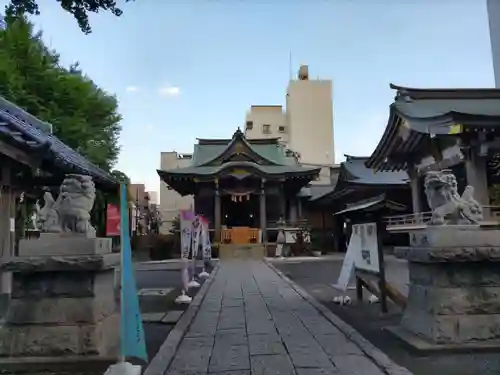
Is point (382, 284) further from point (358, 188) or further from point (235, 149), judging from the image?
point (235, 149)

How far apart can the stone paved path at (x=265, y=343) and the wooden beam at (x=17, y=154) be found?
13.0 ft

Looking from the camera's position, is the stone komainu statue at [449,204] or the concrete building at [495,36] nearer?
the stone komainu statue at [449,204]

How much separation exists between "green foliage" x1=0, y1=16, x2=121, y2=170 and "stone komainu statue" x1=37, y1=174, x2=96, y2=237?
36.3 ft

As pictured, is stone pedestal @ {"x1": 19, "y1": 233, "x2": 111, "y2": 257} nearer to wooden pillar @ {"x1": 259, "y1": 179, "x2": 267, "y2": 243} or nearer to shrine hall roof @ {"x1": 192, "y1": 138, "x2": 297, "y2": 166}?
wooden pillar @ {"x1": 259, "y1": 179, "x2": 267, "y2": 243}

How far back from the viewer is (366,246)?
320 inches

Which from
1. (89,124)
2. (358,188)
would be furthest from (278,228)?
(89,124)

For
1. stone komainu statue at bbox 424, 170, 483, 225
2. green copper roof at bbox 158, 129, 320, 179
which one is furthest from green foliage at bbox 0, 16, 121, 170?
stone komainu statue at bbox 424, 170, 483, 225

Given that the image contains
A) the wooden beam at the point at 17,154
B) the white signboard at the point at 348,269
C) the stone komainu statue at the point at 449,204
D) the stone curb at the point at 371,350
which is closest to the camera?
the stone curb at the point at 371,350

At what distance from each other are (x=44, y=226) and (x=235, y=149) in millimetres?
25095

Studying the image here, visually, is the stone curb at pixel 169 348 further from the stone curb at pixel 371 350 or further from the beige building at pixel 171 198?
the beige building at pixel 171 198

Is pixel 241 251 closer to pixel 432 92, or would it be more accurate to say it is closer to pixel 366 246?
pixel 432 92

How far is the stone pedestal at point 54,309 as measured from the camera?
4.76m

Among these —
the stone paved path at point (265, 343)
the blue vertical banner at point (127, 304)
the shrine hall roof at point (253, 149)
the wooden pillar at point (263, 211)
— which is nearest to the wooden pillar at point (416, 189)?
the wooden pillar at point (263, 211)

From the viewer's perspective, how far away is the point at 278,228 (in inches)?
1045
